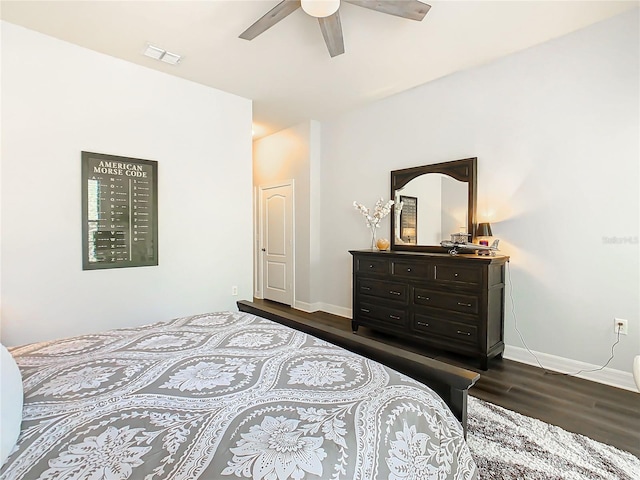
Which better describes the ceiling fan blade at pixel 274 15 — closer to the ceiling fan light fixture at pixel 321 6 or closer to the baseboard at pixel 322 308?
the ceiling fan light fixture at pixel 321 6

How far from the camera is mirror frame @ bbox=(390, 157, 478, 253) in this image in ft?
10.8

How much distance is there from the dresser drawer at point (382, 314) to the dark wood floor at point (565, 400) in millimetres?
621

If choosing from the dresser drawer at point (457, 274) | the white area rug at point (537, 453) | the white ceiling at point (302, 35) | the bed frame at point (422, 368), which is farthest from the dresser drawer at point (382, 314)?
the white ceiling at point (302, 35)

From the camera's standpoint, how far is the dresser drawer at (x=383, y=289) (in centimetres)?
342

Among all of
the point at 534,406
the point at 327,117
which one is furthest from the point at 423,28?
the point at 534,406

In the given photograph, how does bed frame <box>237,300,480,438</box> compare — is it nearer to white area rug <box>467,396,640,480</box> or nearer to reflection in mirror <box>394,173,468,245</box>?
white area rug <box>467,396,640,480</box>

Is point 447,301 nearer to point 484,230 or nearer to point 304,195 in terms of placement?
point 484,230

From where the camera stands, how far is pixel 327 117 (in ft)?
15.5

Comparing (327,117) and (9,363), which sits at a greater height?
(327,117)

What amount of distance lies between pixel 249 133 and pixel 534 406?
3895 mm

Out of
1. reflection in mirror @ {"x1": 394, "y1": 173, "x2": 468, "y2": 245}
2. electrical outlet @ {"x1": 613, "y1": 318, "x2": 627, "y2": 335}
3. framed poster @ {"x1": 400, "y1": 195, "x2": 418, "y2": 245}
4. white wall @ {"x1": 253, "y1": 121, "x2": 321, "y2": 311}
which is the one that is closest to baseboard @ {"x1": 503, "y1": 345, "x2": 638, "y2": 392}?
→ electrical outlet @ {"x1": 613, "y1": 318, "x2": 627, "y2": 335}

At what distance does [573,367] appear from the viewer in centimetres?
275

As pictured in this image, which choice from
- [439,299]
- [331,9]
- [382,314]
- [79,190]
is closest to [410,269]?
[439,299]

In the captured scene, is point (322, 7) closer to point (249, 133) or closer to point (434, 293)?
point (249, 133)
